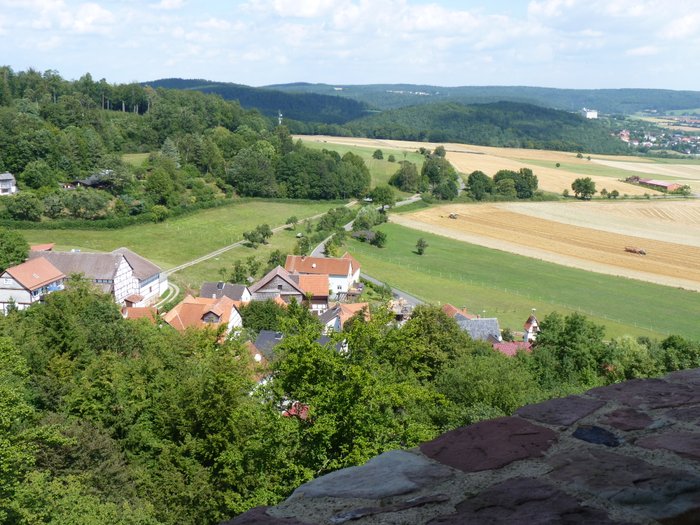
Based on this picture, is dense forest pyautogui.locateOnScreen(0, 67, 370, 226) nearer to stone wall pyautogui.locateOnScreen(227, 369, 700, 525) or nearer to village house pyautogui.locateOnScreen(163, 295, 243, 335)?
village house pyautogui.locateOnScreen(163, 295, 243, 335)


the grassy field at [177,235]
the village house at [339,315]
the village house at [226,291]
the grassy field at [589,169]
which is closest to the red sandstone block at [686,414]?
the village house at [339,315]

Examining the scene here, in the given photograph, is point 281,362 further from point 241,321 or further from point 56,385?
point 241,321

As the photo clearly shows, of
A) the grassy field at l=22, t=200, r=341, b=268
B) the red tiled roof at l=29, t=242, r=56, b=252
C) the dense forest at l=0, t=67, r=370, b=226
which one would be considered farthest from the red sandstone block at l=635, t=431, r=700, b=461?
the dense forest at l=0, t=67, r=370, b=226

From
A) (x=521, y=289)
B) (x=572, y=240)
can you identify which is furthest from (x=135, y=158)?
(x=521, y=289)

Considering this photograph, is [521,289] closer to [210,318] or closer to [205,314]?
[210,318]

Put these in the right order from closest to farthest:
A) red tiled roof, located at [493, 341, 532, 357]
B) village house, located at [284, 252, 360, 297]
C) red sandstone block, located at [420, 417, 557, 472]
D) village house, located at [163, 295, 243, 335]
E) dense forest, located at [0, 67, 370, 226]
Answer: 1. red sandstone block, located at [420, 417, 557, 472]
2. red tiled roof, located at [493, 341, 532, 357]
3. village house, located at [163, 295, 243, 335]
4. village house, located at [284, 252, 360, 297]
5. dense forest, located at [0, 67, 370, 226]

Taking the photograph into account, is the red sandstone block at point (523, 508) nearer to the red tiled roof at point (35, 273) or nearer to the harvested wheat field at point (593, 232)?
the red tiled roof at point (35, 273)
